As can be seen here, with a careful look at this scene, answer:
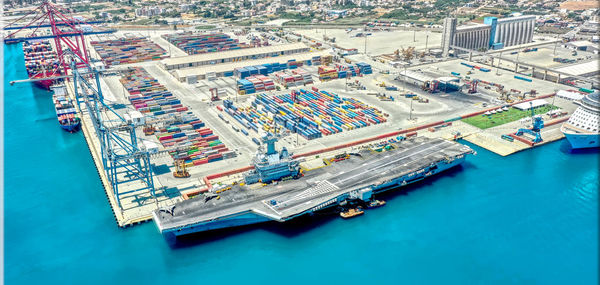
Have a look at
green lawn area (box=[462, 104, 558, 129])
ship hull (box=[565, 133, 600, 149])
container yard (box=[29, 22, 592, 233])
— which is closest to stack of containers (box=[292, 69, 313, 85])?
container yard (box=[29, 22, 592, 233])

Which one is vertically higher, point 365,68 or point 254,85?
point 365,68

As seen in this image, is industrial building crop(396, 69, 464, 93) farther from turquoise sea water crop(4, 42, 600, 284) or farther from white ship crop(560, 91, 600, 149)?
turquoise sea water crop(4, 42, 600, 284)

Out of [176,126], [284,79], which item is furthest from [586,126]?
[176,126]

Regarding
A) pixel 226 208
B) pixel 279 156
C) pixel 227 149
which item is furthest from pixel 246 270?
pixel 227 149

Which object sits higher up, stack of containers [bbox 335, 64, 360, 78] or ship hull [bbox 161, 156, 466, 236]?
stack of containers [bbox 335, 64, 360, 78]

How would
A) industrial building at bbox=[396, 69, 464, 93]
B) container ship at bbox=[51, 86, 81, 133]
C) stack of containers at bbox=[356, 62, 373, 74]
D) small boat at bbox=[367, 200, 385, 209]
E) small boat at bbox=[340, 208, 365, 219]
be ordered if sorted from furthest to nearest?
1. stack of containers at bbox=[356, 62, 373, 74]
2. industrial building at bbox=[396, 69, 464, 93]
3. container ship at bbox=[51, 86, 81, 133]
4. small boat at bbox=[367, 200, 385, 209]
5. small boat at bbox=[340, 208, 365, 219]

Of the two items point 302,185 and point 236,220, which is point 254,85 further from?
point 236,220

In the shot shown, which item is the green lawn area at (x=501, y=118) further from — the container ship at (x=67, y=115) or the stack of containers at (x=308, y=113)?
the container ship at (x=67, y=115)

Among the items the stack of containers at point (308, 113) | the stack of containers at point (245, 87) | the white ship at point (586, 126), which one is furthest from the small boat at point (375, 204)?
the stack of containers at point (245, 87)
